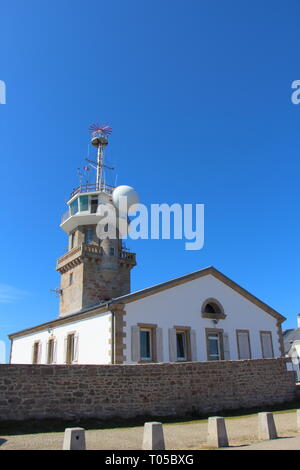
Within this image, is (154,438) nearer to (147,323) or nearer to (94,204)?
(147,323)

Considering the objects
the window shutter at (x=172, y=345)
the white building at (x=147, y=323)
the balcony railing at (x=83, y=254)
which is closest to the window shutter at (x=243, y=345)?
the white building at (x=147, y=323)

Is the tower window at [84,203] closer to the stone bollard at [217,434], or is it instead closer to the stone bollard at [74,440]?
the stone bollard at [217,434]

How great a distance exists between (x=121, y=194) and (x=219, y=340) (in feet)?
40.4

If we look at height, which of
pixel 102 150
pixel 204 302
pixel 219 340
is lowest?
pixel 219 340

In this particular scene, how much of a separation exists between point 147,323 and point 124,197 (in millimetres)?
12033

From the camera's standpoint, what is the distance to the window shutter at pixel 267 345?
19531 mm

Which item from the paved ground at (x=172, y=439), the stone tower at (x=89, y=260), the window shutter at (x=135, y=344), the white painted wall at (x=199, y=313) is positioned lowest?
the paved ground at (x=172, y=439)

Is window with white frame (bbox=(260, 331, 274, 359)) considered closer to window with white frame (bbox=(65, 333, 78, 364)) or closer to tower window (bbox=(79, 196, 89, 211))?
window with white frame (bbox=(65, 333, 78, 364))

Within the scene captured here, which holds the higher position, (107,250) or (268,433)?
(107,250)

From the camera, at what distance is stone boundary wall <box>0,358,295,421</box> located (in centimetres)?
949

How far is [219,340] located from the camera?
1820 centimetres
